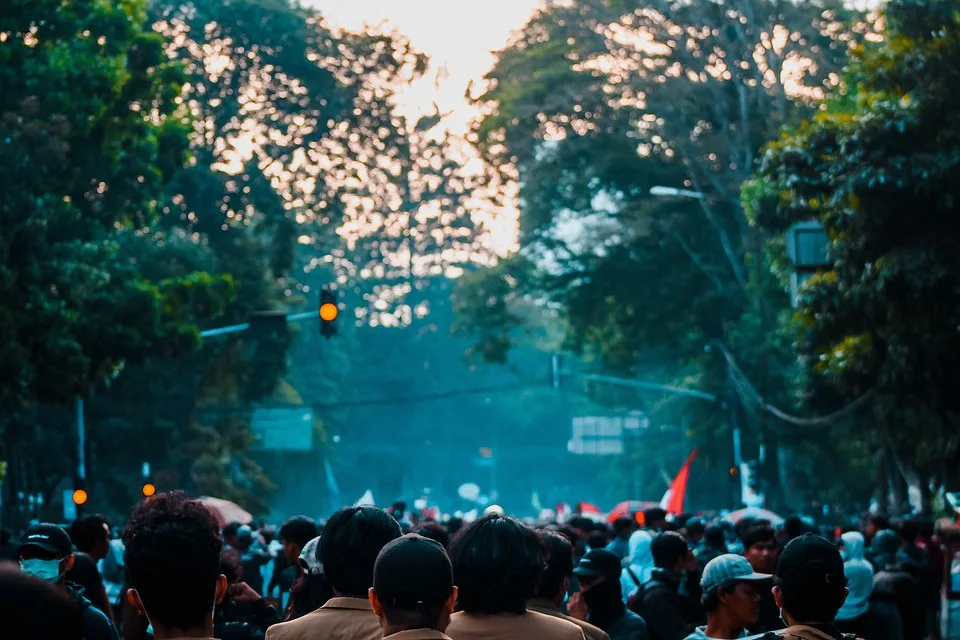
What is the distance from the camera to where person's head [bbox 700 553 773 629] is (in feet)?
21.1

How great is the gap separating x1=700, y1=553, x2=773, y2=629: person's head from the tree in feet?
40.0

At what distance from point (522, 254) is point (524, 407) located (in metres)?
60.4

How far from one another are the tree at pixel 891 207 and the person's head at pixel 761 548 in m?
9.13

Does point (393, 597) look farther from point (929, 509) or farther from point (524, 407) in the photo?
point (524, 407)

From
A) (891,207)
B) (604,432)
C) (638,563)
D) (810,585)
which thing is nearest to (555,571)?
(810,585)

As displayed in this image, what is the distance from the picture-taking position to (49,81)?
25.3 meters

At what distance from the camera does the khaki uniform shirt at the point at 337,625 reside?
5367mm

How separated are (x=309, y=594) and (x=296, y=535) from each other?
2498mm

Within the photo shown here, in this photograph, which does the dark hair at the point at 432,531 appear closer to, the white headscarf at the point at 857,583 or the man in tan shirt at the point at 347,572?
the man in tan shirt at the point at 347,572

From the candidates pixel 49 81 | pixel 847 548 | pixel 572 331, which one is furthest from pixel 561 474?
pixel 847 548

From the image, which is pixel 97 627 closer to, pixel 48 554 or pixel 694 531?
pixel 48 554

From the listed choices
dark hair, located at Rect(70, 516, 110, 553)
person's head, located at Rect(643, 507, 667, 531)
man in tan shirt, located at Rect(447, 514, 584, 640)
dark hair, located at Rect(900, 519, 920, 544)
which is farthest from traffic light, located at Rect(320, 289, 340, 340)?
man in tan shirt, located at Rect(447, 514, 584, 640)

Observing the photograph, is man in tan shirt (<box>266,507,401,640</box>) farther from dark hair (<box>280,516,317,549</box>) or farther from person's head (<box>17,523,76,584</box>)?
dark hair (<box>280,516,317,549</box>)

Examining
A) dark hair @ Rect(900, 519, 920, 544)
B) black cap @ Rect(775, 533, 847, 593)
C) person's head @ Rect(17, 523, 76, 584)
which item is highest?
black cap @ Rect(775, 533, 847, 593)
